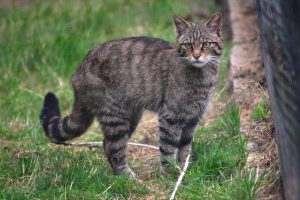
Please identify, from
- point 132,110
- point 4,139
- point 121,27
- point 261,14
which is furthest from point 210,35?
point 121,27

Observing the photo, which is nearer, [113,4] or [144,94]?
[144,94]

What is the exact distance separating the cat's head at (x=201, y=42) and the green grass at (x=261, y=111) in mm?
596

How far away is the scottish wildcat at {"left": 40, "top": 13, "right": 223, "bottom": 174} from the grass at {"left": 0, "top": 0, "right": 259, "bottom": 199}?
0.25m

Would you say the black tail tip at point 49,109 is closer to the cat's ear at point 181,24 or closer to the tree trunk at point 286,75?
the cat's ear at point 181,24

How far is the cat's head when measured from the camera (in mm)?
5645

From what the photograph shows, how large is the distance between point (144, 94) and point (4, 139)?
1.72m

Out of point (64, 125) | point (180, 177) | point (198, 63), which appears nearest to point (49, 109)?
point (64, 125)

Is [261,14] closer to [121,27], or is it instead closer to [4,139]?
[4,139]

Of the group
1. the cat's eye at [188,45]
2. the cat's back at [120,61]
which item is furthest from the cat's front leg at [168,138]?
the cat's eye at [188,45]

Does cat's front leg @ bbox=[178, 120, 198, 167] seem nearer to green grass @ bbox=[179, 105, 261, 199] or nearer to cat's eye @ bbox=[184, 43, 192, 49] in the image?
green grass @ bbox=[179, 105, 261, 199]

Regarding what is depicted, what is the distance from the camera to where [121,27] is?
9.71 meters

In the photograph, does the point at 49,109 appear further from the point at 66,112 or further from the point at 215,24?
the point at 215,24

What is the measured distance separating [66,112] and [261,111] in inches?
101

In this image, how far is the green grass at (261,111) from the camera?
5.99 metres
